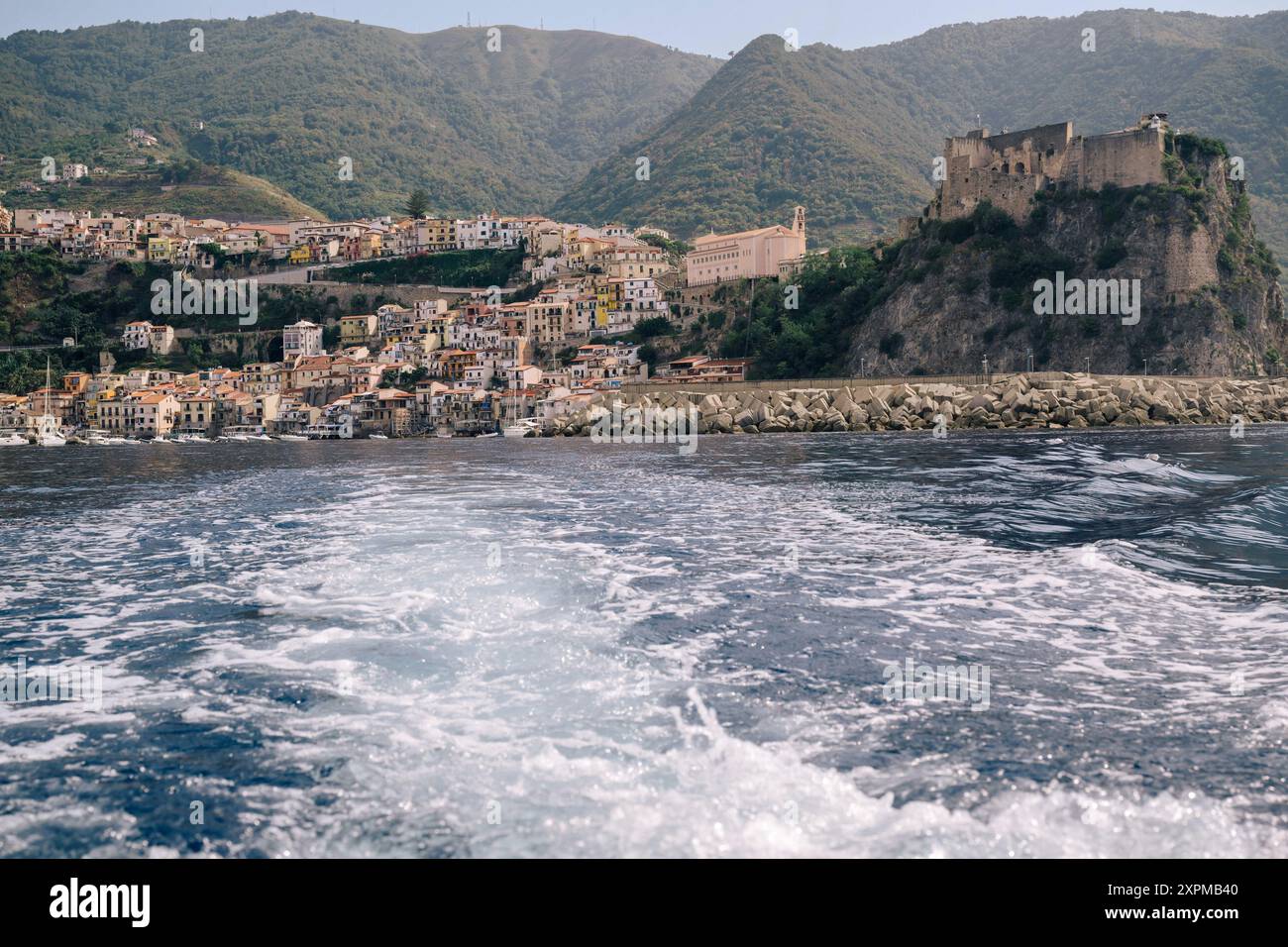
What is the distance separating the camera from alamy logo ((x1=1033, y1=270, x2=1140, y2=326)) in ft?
207

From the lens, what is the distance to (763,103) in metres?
166

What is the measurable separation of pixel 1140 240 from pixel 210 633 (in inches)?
2605

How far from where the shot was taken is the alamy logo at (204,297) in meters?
100

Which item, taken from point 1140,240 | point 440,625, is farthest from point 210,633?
point 1140,240

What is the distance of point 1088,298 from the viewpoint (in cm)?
6525

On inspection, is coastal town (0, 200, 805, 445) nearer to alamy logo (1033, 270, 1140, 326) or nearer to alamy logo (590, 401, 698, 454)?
alamy logo (590, 401, 698, 454)
